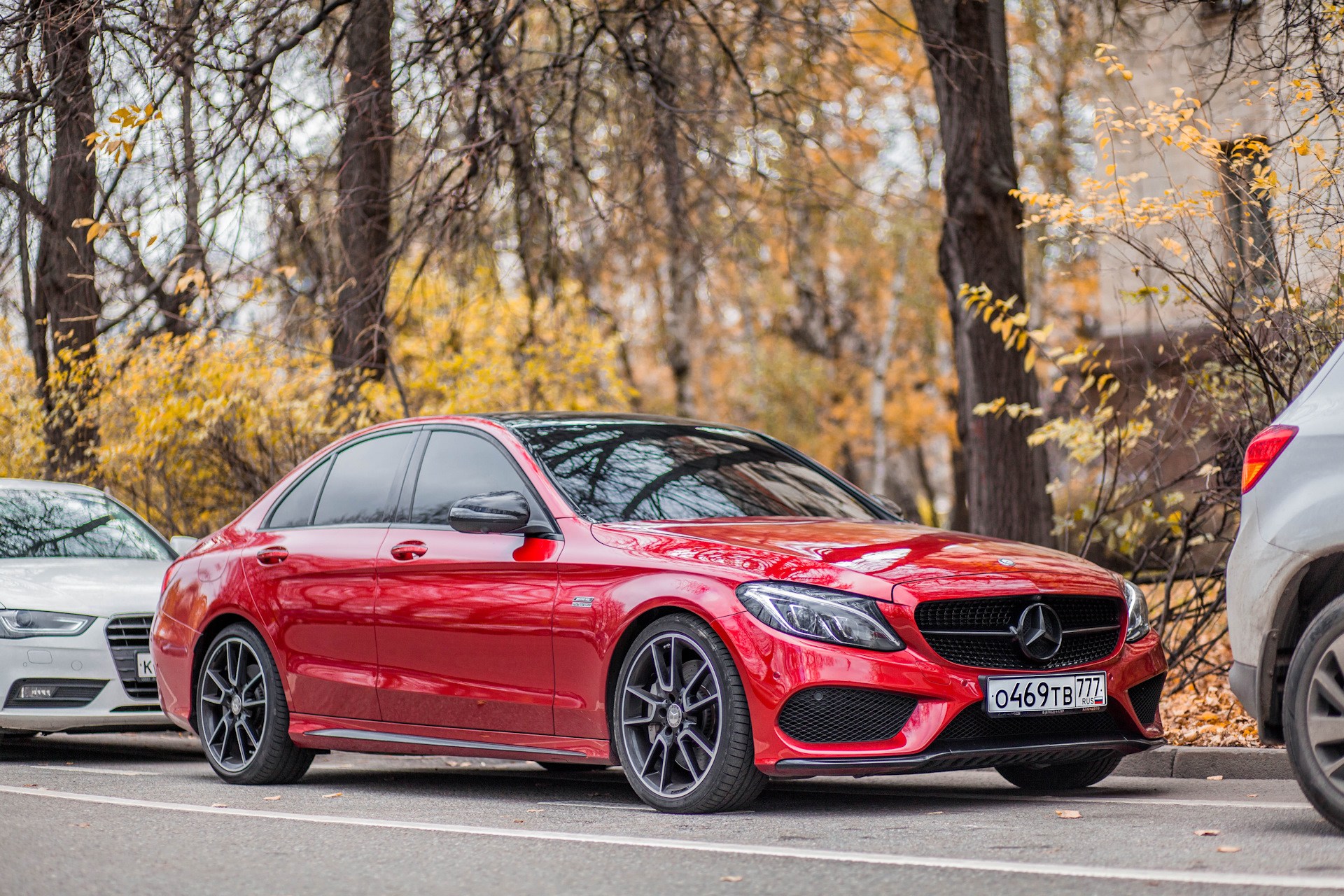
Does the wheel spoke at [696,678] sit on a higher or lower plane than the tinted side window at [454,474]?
lower

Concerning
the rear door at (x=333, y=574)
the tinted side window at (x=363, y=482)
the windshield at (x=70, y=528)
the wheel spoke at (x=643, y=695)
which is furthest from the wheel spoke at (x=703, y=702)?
the windshield at (x=70, y=528)

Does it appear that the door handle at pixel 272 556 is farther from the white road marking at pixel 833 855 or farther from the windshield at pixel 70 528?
the windshield at pixel 70 528

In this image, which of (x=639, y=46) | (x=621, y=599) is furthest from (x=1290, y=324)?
(x=639, y=46)

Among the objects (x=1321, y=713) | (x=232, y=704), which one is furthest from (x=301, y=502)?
(x=1321, y=713)

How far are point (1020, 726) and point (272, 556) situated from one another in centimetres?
373

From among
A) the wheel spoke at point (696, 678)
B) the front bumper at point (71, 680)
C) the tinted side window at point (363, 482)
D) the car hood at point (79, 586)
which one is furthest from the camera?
the car hood at point (79, 586)

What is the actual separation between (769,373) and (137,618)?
26129 mm

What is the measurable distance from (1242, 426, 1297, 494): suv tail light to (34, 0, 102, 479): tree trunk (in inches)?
301

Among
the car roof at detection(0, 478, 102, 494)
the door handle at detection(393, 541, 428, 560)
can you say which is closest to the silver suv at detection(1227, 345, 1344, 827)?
the door handle at detection(393, 541, 428, 560)

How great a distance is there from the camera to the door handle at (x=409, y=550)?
6625 mm

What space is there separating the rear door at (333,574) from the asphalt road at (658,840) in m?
0.51

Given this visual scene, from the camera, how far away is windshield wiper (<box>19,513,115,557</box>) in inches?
380

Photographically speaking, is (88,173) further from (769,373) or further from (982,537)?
(769,373)

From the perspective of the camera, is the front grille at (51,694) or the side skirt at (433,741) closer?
the side skirt at (433,741)
